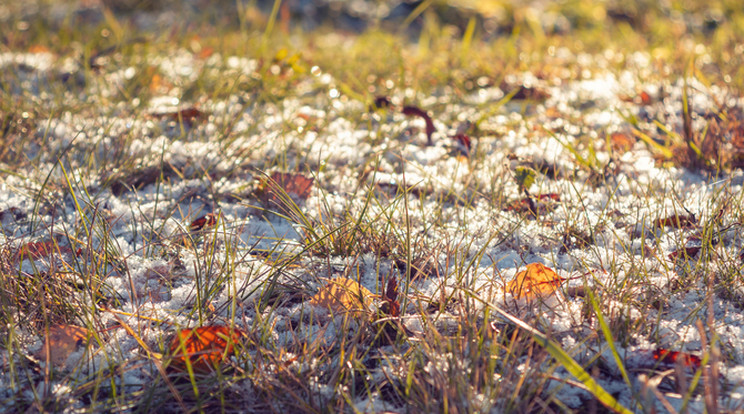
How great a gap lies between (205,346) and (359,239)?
45cm

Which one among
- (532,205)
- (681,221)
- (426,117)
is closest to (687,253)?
(681,221)

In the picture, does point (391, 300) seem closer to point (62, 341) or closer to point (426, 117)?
point (62, 341)

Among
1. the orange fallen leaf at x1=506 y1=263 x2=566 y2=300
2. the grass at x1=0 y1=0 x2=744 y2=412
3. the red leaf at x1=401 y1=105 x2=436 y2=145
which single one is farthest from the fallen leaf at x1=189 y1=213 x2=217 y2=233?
the red leaf at x1=401 y1=105 x2=436 y2=145

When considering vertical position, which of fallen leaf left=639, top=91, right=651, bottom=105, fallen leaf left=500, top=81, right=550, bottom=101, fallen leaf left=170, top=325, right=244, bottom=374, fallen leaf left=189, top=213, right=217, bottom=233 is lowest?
fallen leaf left=189, top=213, right=217, bottom=233

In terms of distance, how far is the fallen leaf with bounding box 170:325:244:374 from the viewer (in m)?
0.95

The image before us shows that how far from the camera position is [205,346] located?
979 millimetres

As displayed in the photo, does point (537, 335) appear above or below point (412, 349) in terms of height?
above

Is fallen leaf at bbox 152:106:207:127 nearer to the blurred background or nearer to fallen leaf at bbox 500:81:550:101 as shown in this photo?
fallen leaf at bbox 500:81:550:101

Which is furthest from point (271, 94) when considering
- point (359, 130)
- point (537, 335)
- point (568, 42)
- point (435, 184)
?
point (568, 42)

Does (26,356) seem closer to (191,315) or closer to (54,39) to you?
(191,315)

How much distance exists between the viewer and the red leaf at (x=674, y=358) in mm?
927

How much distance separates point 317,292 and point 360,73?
74.5 inches

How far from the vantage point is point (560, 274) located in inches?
48.4

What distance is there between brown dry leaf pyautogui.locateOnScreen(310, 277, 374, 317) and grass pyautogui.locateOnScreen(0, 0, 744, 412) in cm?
3
